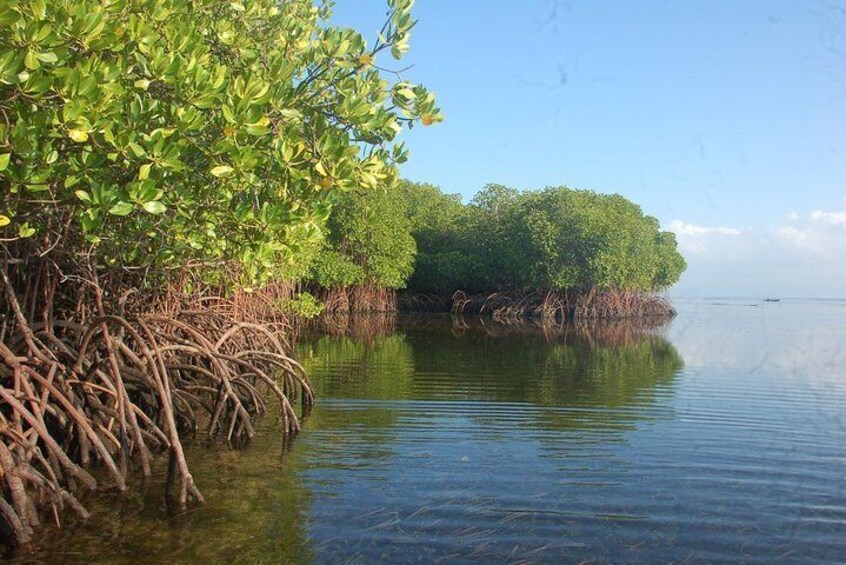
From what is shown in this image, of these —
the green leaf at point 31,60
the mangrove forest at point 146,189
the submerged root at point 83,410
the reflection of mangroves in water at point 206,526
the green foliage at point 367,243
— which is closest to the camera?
the green leaf at point 31,60

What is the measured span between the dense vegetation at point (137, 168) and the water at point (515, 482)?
587 mm

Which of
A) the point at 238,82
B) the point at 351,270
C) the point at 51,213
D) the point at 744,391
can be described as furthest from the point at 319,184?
the point at 351,270

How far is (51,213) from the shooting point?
5418 mm

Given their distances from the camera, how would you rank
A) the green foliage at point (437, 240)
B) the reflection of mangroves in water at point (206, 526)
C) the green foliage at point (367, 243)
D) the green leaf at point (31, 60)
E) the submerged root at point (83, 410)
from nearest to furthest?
the green leaf at point (31, 60), the reflection of mangroves in water at point (206, 526), the submerged root at point (83, 410), the green foliage at point (367, 243), the green foliage at point (437, 240)

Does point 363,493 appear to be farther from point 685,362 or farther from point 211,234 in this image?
point 685,362

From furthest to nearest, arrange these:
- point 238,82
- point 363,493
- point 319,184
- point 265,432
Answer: point 265,432 → point 363,493 → point 319,184 → point 238,82

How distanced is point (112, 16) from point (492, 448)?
541 cm

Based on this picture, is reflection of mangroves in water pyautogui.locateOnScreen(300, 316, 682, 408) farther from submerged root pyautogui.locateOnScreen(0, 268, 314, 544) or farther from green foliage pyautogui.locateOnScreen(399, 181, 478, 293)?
green foliage pyautogui.locateOnScreen(399, 181, 478, 293)

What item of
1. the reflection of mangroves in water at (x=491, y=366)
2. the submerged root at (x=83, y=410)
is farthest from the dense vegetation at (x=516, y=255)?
the submerged root at (x=83, y=410)

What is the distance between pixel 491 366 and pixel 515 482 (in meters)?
8.71

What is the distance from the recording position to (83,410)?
6234 millimetres

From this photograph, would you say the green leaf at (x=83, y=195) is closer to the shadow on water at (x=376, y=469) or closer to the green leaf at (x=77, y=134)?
the green leaf at (x=77, y=134)

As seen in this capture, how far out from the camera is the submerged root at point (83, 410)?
4977mm

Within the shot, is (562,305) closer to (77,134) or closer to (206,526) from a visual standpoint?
(206,526)
